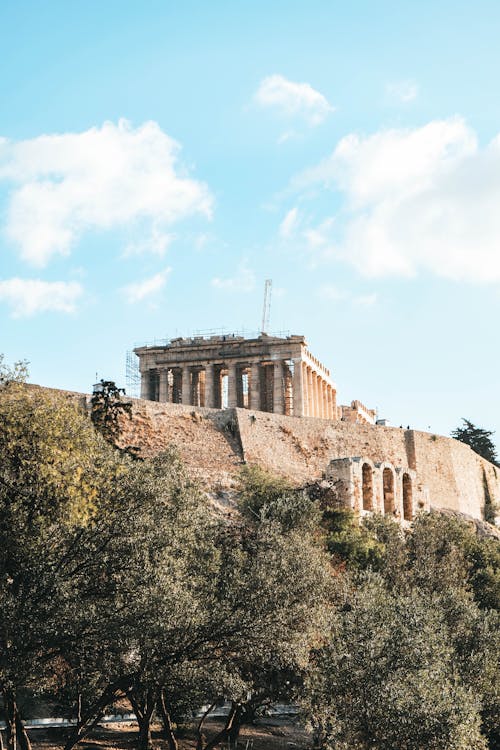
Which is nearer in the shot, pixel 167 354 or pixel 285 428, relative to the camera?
pixel 285 428

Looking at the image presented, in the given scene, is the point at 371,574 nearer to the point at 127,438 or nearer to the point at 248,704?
the point at 248,704

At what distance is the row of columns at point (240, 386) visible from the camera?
58.4 m

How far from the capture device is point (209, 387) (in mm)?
58469

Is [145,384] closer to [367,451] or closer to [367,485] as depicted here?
[367,451]

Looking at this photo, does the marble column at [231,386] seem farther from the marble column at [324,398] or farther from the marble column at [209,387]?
the marble column at [324,398]

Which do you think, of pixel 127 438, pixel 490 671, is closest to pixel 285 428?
pixel 127 438

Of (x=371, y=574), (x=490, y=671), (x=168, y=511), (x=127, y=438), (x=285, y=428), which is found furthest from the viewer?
(x=285, y=428)

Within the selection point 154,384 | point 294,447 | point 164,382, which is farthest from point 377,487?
point 154,384

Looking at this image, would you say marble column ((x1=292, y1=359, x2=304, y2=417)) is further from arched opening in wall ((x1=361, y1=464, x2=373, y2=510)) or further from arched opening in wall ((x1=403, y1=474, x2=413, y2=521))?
arched opening in wall ((x1=361, y1=464, x2=373, y2=510))

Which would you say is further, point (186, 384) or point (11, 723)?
point (186, 384)

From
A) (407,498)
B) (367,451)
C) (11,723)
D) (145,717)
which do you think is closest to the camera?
(11,723)

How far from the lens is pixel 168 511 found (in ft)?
65.9

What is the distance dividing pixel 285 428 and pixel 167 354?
1504 centimetres

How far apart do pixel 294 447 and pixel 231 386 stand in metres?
12.6
